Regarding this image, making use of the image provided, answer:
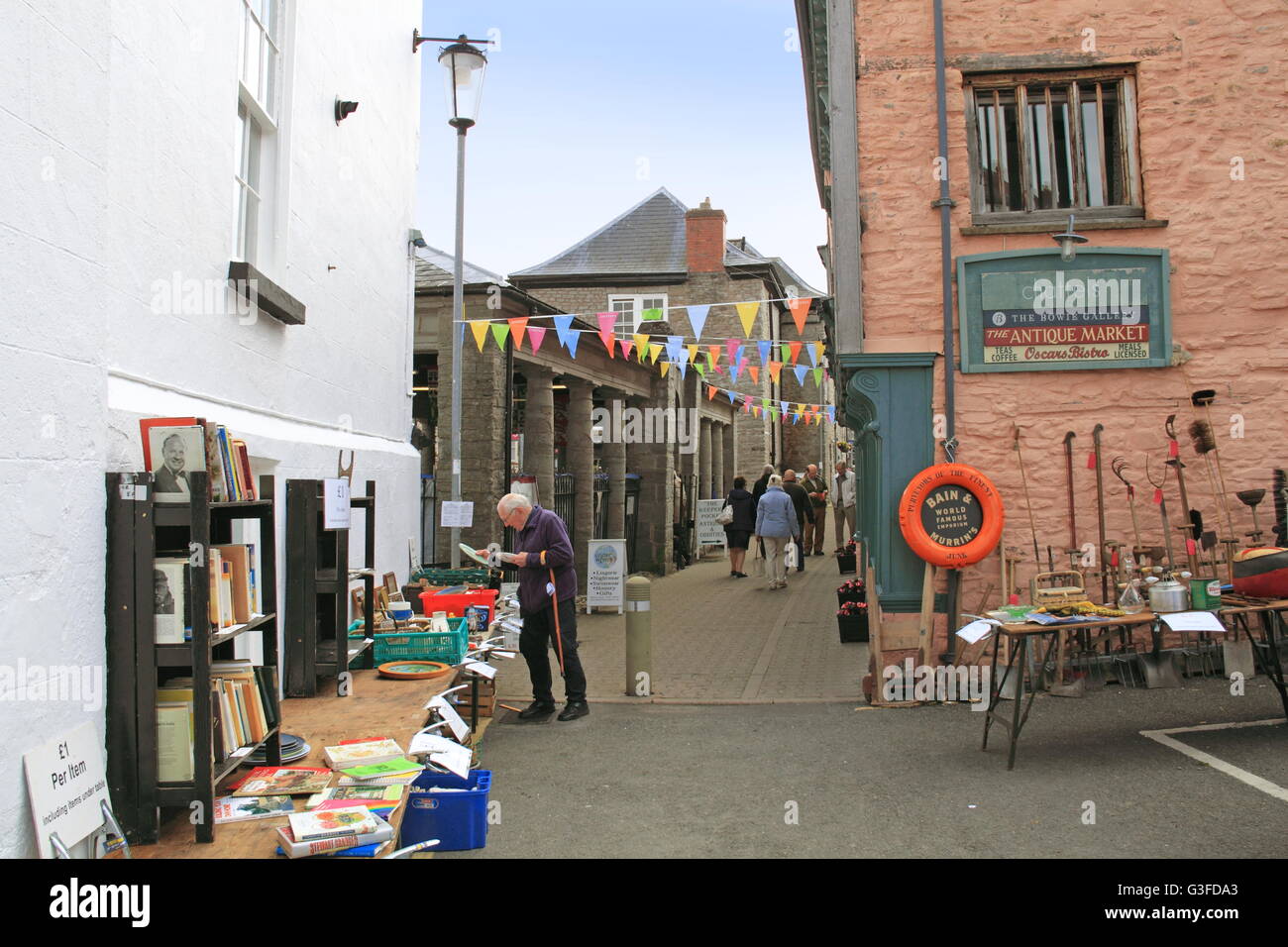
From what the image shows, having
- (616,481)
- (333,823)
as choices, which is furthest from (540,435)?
(333,823)

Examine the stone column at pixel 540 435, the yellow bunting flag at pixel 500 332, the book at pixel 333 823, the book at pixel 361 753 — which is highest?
the yellow bunting flag at pixel 500 332

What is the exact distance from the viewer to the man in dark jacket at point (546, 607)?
311 inches

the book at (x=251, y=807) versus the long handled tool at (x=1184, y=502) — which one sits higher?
the long handled tool at (x=1184, y=502)

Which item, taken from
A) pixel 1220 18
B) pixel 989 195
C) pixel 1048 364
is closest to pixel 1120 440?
pixel 1048 364

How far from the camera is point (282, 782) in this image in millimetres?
4438

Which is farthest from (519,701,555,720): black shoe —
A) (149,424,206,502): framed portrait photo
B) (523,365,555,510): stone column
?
(523,365,555,510): stone column

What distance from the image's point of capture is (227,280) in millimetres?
5621

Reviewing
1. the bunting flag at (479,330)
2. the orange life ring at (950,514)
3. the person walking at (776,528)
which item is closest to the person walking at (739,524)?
the person walking at (776,528)

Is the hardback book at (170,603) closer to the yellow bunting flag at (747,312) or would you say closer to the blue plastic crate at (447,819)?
the blue plastic crate at (447,819)

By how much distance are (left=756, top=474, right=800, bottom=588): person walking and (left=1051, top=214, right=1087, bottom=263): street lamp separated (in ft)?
28.7

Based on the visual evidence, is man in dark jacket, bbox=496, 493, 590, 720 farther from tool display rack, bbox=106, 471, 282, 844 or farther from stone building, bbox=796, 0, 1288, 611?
tool display rack, bbox=106, 471, 282, 844

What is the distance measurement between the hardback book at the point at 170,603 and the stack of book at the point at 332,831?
81cm

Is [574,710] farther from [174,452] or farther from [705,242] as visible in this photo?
[705,242]

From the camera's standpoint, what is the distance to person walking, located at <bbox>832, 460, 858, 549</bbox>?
2052 cm
